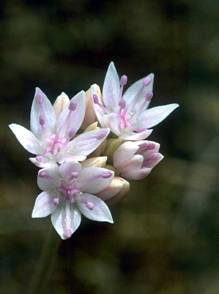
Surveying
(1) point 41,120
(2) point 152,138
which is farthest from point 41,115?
(2) point 152,138

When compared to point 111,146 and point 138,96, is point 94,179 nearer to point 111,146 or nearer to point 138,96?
point 111,146

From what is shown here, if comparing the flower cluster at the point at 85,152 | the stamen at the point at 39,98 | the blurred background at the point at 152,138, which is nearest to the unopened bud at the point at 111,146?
the flower cluster at the point at 85,152

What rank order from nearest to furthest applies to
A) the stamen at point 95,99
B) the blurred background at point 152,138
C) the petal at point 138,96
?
the stamen at point 95,99 < the petal at point 138,96 < the blurred background at point 152,138

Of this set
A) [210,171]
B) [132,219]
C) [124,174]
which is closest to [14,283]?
[132,219]

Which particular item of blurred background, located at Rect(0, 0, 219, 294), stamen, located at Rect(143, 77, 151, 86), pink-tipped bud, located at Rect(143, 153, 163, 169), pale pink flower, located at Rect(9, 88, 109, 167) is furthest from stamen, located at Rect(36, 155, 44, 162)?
blurred background, located at Rect(0, 0, 219, 294)

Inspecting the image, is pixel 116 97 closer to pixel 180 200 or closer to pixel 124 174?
pixel 124 174

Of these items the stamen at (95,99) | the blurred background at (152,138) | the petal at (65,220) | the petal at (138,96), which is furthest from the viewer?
the blurred background at (152,138)

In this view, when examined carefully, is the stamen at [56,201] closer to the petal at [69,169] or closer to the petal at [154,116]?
the petal at [69,169]
